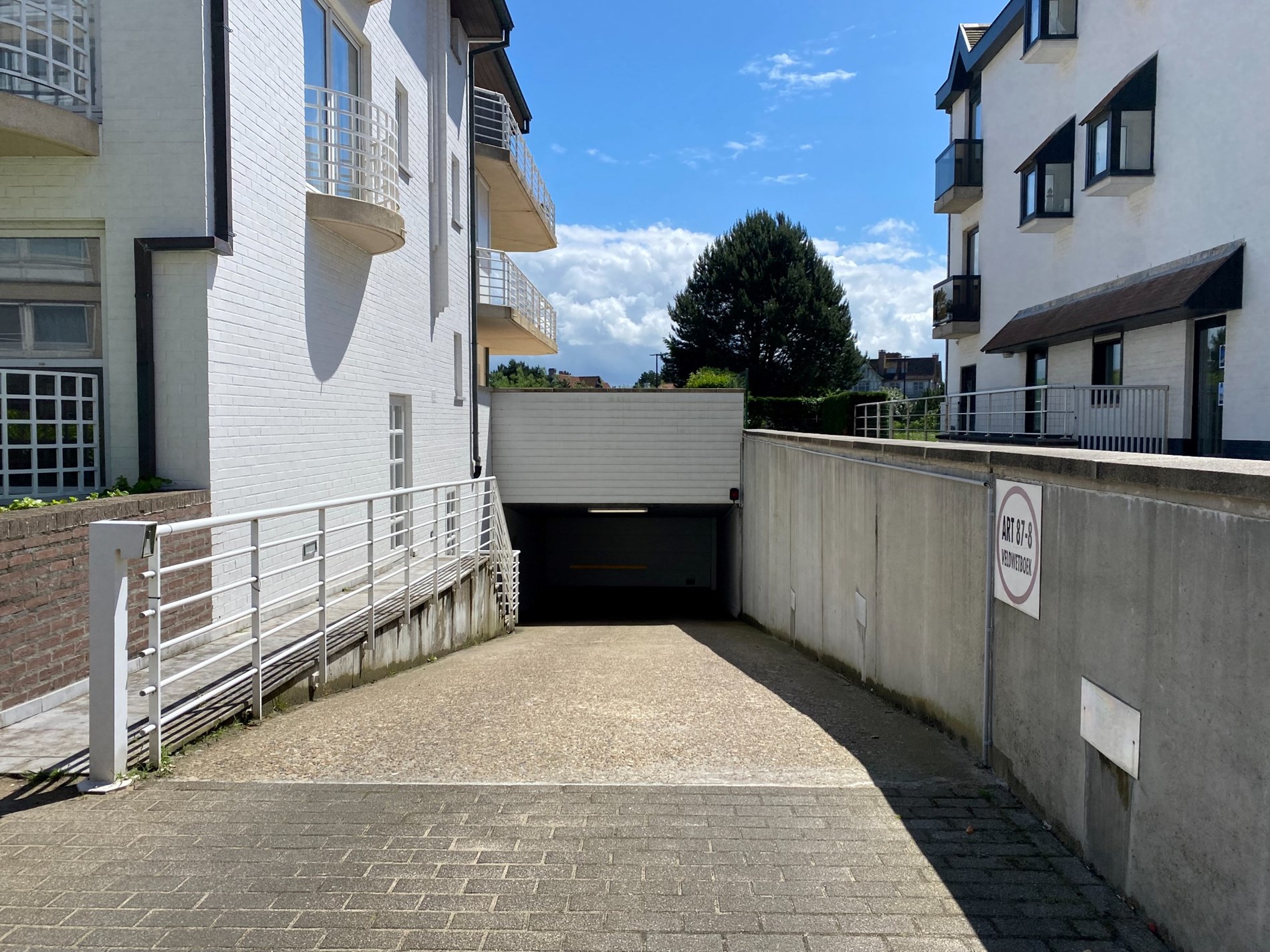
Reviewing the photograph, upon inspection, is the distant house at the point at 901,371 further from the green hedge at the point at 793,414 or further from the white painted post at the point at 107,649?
the white painted post at the point at 107,649

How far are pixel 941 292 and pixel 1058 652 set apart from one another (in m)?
21.3

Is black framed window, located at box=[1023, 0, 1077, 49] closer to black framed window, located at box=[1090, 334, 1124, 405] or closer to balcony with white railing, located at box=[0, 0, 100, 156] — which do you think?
black framed window, located at box=[1090, 334, 1124, 405]

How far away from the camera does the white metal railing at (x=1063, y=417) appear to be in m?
14.4

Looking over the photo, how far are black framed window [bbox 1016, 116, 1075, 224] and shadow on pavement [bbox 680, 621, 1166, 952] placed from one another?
1483 centimetres

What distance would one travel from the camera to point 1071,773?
378 cm

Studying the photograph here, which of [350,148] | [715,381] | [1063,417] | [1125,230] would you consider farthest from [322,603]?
[715,381]

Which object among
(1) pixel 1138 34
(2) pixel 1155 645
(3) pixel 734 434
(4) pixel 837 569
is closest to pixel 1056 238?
(1) pixel 1138 34

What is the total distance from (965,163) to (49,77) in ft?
68.1

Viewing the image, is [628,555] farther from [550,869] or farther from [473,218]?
[550,869]

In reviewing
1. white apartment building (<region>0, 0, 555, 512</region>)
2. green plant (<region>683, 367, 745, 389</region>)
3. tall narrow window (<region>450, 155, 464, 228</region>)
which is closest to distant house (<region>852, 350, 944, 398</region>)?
green plant (<region>683, 367, 745, 389</region>)

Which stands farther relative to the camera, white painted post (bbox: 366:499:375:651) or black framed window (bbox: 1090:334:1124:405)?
black framed window (bbox: 1090:334:1124:405)

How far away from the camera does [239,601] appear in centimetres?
781

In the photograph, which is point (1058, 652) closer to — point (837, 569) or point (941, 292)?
point (837, 569)

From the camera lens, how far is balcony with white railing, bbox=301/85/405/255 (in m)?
9.41
